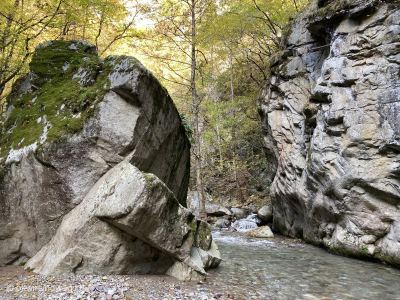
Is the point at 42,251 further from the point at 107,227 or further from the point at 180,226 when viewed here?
the point at 180,226

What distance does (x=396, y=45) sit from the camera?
7.60 metres

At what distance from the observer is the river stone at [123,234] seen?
4.62m

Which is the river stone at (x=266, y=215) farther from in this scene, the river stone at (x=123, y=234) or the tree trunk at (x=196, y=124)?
the river stone at (x=123, y=234)

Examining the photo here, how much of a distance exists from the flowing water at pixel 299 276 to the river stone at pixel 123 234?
1068 mm

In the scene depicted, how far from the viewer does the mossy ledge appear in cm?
580

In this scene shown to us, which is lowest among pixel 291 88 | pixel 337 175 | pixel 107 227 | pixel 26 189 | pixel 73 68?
pixel 107 227

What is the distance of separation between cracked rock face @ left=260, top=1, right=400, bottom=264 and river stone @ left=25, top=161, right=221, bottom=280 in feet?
17.7

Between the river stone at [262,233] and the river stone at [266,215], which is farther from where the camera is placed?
the river stone at [266,215]

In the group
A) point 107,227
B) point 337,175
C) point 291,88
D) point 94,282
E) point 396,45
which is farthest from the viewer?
point 291,88

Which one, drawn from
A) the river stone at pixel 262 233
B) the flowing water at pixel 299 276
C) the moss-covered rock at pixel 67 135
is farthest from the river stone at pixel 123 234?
the river stone at pixel 262 233

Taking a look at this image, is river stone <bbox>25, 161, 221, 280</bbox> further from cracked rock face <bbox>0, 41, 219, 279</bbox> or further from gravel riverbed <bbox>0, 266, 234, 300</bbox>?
gravel riverbed <bbox>0, 266, 234, 300</bbox>

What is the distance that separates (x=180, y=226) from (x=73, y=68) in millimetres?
5295

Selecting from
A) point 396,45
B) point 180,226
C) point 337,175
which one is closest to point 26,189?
point 180,226

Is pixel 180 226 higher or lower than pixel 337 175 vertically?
lower
